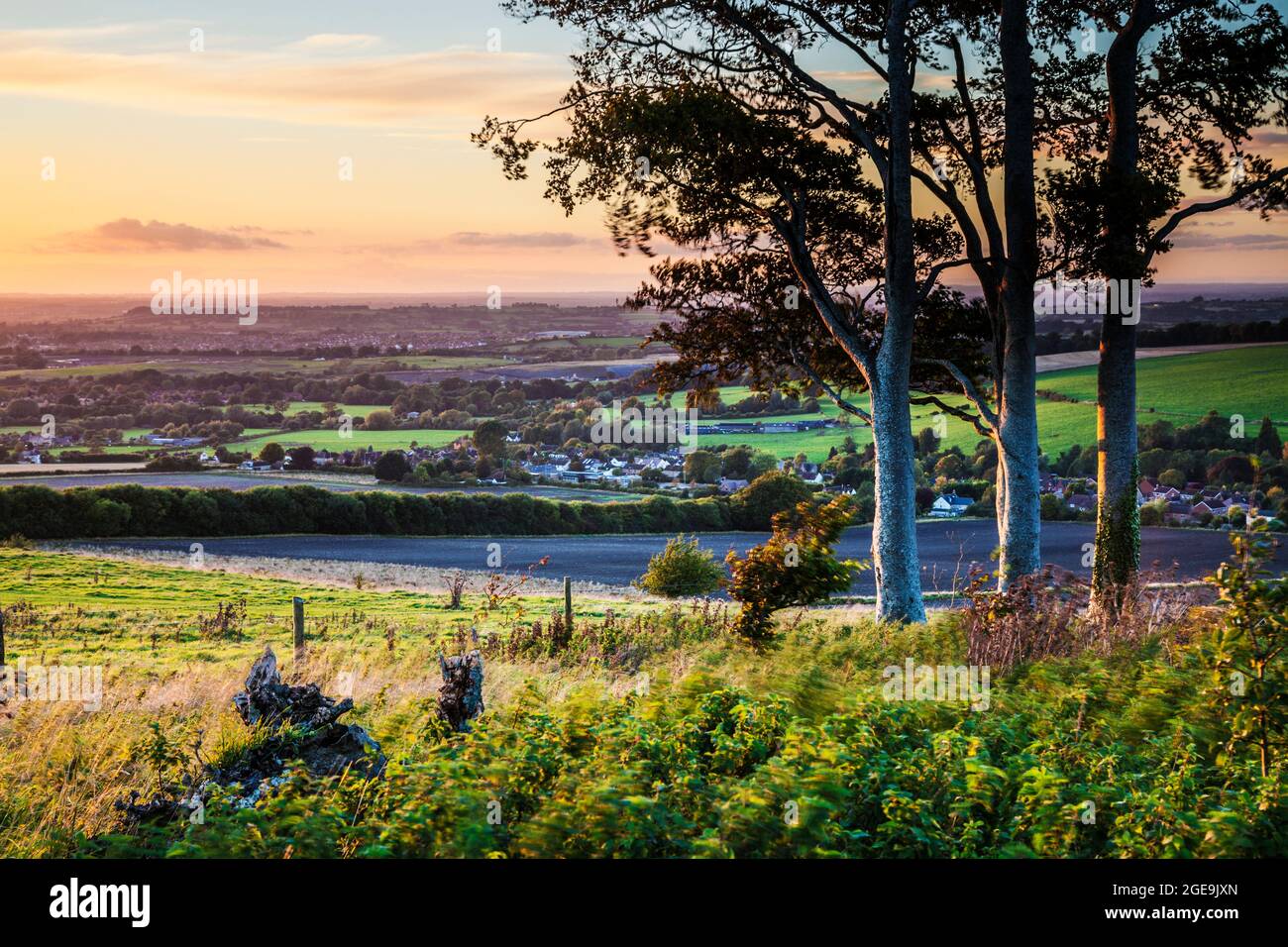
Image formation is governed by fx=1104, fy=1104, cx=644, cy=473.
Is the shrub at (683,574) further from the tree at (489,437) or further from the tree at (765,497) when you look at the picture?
the tree at (489,437)

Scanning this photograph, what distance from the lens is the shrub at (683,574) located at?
3105 cm

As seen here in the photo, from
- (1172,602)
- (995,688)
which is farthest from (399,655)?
(1172,602)

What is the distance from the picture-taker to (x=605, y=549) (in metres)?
55.9

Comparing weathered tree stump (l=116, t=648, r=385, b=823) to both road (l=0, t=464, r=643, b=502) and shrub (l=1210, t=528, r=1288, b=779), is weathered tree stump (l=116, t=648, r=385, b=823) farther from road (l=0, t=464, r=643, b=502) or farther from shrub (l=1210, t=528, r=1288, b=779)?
road (l=0, t=464, r=643, b=502)

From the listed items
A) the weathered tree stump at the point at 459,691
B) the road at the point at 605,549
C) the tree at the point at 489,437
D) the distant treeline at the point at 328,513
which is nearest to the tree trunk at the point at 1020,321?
the weathered tree stump at the point at 459,691

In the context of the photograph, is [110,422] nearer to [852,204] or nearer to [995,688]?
[852,204]

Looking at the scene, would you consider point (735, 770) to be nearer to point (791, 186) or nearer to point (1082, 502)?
point (791, 186)

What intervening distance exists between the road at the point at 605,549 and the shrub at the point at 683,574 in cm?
1280

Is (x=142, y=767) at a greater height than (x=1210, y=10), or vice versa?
(x=1210, y=10)

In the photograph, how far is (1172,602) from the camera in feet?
48.1

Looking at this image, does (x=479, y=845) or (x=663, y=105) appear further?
(x=663, y=105)

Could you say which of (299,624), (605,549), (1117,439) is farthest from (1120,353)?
(605,549)

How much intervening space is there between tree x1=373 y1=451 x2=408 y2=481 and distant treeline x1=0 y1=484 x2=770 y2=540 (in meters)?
9.18
